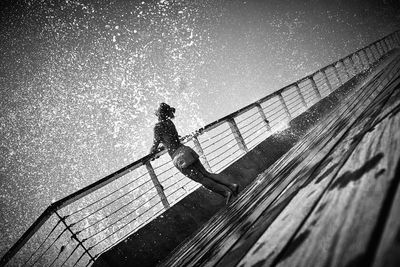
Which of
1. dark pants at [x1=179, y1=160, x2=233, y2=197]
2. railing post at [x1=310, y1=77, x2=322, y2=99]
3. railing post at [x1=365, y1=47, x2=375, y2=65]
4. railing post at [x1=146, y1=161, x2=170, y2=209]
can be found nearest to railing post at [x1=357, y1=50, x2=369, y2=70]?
railing post at [x1=365, y1=47, x2=375, y2=65]

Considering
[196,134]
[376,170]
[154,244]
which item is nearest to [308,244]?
[376,170]

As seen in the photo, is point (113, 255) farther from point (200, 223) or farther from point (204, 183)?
point (204, 183)

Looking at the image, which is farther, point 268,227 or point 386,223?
point 268,227

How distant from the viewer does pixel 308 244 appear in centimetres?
56

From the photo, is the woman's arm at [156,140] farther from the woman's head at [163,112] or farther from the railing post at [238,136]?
the railing post at [238,136]

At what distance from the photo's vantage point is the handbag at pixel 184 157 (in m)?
4.03

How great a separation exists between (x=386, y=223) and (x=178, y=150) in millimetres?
3863

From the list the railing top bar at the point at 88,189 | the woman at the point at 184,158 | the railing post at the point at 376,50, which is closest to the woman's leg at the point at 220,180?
the woman at the point at 184,158

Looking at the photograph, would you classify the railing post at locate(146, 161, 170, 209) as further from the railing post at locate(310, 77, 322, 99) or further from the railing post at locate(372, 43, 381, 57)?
the railing post at locate(372, 43, 381, 57)

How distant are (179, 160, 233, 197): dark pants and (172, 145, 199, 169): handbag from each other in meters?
0.10

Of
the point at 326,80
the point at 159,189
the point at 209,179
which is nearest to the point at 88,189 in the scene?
the point at 159,189

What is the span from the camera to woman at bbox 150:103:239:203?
386 cm

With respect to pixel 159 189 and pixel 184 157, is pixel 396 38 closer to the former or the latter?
pixel 184 157

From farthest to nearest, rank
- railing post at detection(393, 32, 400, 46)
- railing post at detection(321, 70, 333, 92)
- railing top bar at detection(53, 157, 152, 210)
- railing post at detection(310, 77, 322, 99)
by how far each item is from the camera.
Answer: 1. railing post at detection(393, 32, 400, 46)
2. railing post at detection(321, 70, 333, 92)
3. railing post at detection(310, 77, 322, 99)
4. railing top bar at detection(53, 157, 152, 210)
